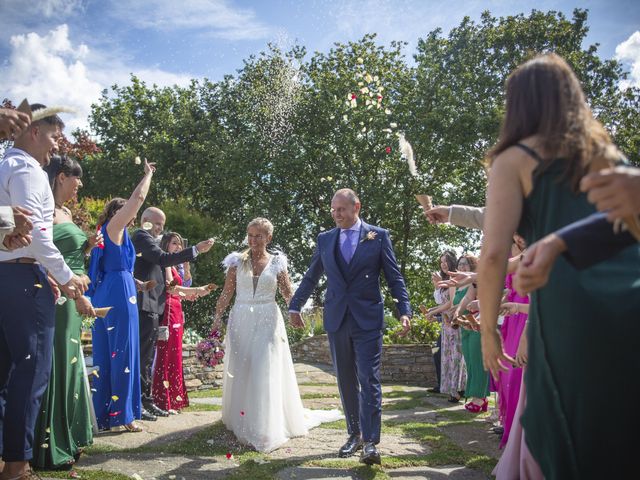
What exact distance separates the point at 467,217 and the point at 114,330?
3811 millimetres

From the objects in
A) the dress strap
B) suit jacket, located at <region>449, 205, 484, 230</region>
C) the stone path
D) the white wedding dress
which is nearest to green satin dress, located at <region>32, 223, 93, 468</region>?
the stone path

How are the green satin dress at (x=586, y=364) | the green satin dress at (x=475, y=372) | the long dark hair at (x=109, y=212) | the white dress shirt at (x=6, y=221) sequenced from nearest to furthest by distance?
the green satin dress at (x=586, y=364) → the white dress shirt at (x=6, y=221) → the long dark hair at (x=109, y=212) → the green satin dress at (x=475, y=372)

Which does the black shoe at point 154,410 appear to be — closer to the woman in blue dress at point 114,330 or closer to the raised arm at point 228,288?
the woman in blue dress at point 114,330

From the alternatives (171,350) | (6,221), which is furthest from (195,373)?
(6,221)

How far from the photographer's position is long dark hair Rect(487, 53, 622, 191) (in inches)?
79.7

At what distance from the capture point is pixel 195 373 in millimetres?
10891

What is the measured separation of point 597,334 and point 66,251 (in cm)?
390

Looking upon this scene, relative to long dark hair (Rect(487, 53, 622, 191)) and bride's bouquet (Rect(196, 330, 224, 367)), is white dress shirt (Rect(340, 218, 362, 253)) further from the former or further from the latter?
bride's bouquet (Rect(196, 330, 224, 367))

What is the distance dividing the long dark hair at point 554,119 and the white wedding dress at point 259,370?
4012 mm

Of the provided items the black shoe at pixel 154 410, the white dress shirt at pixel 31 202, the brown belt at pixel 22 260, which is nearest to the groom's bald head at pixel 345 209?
the white dress shirt at pixel 31 202

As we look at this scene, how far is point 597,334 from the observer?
184 centimetres

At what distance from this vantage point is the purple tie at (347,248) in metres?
5.45

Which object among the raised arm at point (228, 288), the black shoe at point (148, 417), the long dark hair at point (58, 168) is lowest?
the black shoe at point (148, 417)

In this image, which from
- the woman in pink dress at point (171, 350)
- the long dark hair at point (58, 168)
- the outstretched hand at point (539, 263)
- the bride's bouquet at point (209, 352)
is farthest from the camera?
the bride's bouquet at point (209, 352)
